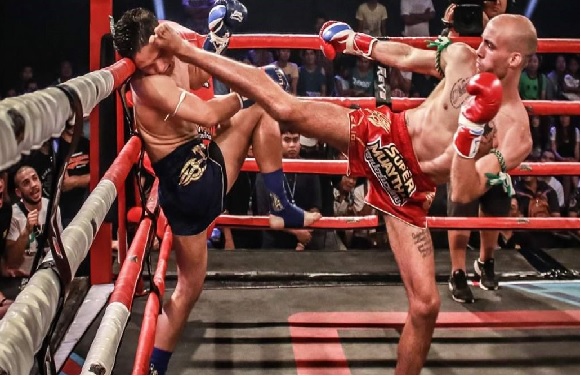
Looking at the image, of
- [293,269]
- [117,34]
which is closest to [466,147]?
[117,34]

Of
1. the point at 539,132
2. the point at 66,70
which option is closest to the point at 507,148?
the point at 539,132

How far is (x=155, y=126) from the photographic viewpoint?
5.82 feet

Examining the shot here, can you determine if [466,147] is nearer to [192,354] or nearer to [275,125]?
[275,125]

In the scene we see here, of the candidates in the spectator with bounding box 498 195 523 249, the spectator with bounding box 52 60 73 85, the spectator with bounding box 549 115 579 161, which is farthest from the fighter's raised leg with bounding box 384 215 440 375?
the spectator with bounding box 52 60 73 85

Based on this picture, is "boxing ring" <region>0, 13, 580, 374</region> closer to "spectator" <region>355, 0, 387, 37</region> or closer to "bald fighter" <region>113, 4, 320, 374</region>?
"bald fighter" <region>113, 4, 320, 374</region>

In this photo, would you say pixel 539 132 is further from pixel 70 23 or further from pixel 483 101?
pixel 70 23

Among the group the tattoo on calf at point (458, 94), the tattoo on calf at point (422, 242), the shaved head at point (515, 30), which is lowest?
the tattoo on calf at point (422, 242)

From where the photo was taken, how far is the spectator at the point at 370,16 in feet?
14.6

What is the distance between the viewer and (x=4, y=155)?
56 cm

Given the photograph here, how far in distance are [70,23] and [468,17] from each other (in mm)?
2997

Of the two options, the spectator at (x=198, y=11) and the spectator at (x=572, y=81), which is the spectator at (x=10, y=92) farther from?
the spectator at (x=572, y=81)

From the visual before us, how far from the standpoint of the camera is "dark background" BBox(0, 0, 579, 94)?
4363 mm

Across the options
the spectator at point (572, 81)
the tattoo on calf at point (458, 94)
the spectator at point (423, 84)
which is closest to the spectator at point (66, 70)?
the spectator at point (423, 84)

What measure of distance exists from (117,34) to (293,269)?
1317 millimetres
